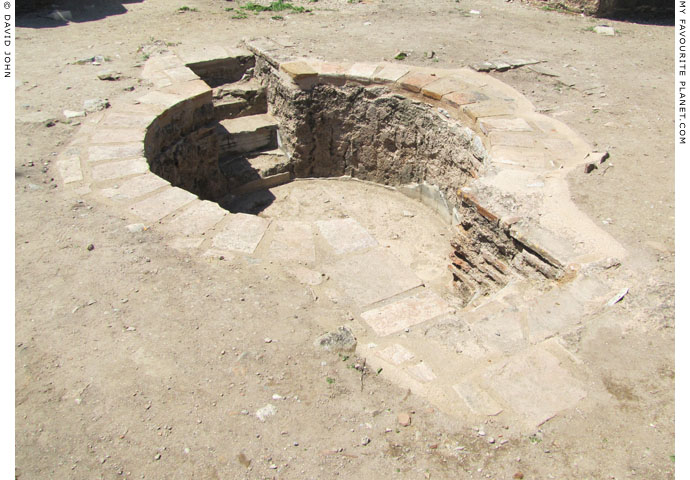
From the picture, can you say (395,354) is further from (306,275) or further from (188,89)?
(188,89)

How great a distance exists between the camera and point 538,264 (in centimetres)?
296

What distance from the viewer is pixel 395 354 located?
244cm

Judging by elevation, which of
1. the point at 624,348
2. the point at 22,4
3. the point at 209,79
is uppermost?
the point at 22,4

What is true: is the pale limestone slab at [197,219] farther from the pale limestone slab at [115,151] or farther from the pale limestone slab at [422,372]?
the pale limestone slab at [422,372]

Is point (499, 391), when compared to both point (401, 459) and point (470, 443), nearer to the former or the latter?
point (470, 443)

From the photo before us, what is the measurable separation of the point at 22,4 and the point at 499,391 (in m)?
8.48

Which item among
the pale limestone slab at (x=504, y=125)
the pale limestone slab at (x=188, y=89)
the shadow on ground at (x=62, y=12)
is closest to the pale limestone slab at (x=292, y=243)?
the pale limestone slab at (x=504, y=125)

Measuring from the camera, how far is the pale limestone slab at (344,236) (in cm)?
330

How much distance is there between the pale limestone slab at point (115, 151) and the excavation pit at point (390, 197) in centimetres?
2

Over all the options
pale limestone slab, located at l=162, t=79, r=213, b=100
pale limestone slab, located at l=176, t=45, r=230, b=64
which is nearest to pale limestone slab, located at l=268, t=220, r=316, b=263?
pale limestone slab, located at l=162, t=79, r=213, b=100

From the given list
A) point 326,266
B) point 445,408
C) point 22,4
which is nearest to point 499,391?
point 445,408

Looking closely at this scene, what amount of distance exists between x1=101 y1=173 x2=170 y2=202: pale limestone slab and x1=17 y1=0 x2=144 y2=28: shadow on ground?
483 cm

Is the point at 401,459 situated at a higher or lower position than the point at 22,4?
→ lower

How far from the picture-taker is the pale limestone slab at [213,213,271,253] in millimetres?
3113
